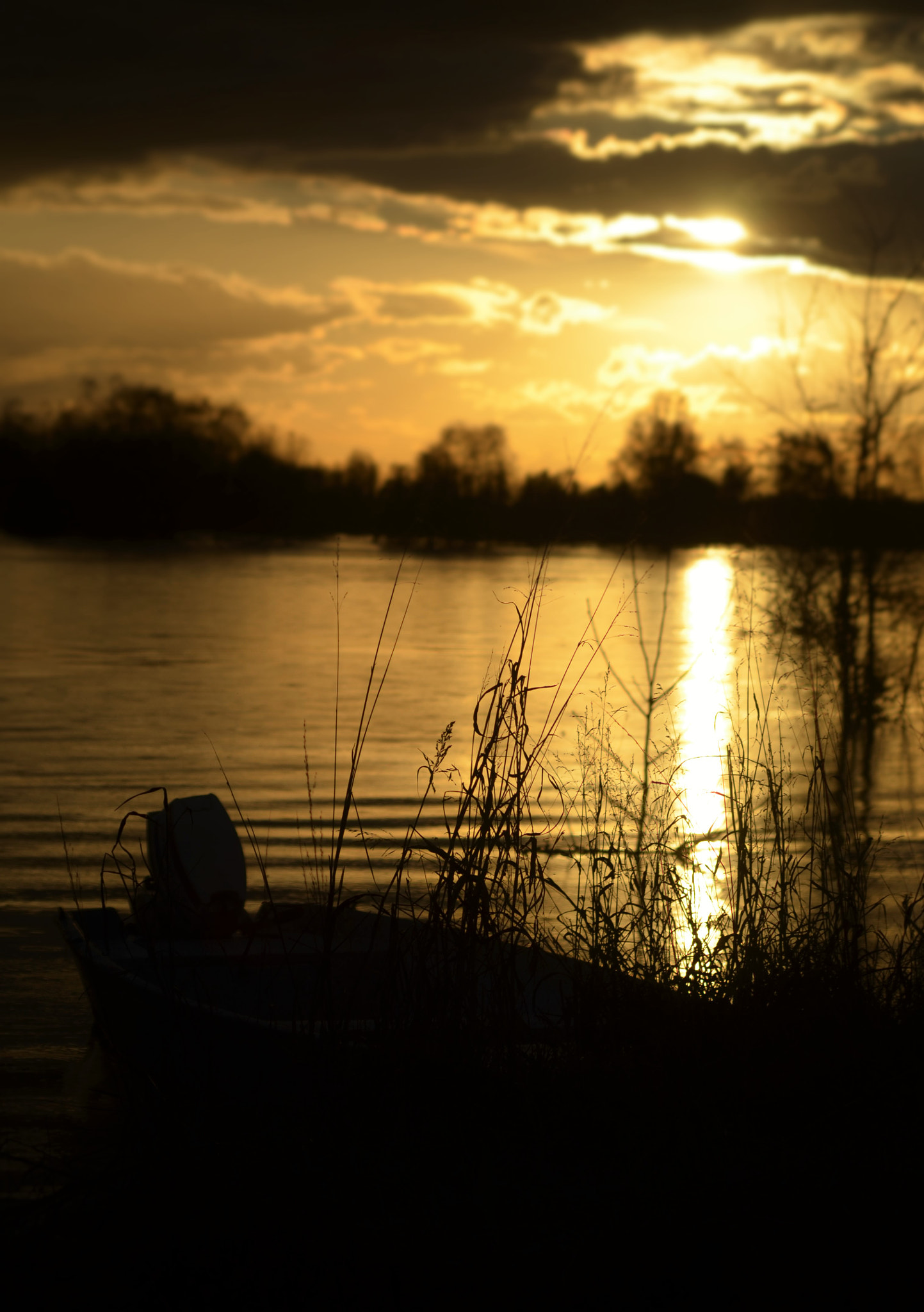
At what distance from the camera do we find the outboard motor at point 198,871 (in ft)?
24.3

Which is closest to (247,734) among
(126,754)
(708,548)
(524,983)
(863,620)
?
(126,754)

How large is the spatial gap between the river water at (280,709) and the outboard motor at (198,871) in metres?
0.82

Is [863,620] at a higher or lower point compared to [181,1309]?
higher

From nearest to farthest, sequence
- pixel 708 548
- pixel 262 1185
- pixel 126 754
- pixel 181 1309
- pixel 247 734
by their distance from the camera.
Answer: pixel 181 1309 → pixel 262 1185 → pixel 708 548 → pixel 126 754 → pixel 247 734

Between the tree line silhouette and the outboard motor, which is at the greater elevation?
the tree line silhouette

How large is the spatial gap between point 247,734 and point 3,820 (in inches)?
288

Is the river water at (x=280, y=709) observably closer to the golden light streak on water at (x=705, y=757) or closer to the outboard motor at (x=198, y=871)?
the golden light streak on water at (x=705, y=757)

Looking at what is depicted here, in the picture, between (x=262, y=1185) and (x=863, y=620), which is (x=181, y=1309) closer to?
(x=262, y=1185)

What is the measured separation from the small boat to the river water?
2.90ft

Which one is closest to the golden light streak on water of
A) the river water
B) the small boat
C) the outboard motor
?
the river water

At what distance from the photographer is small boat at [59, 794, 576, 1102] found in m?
5.56

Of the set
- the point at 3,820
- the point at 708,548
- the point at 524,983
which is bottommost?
the point at 3,820

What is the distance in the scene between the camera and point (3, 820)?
14.4m

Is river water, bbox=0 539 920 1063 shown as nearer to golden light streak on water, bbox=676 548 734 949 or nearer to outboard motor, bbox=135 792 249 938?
golden light streak on water, bbox=676 548 734 949
